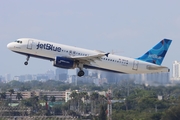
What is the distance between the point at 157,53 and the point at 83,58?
11.2m

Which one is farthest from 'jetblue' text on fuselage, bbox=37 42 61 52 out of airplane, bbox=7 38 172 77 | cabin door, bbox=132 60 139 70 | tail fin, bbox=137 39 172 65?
tail fin, bbox=137 39 172 65

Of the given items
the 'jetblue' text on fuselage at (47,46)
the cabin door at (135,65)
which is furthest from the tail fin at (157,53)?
the 'jetblue' text on fuselage at (47,46)

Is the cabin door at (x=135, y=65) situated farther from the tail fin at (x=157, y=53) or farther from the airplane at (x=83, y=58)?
the tail fin at (x=157, y=53)

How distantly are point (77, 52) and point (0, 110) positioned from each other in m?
65.1

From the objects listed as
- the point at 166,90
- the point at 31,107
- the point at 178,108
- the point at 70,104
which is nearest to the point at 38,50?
the point at 178,108

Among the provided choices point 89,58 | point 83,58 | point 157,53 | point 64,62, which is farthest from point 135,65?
point 64,62

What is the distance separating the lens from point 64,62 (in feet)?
236

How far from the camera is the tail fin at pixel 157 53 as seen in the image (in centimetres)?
7750

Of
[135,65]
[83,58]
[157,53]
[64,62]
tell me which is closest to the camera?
[64,62]

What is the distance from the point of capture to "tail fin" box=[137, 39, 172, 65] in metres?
77.5

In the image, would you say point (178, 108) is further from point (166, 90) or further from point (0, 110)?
point (166, 90)

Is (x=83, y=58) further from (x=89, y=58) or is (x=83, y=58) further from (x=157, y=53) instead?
(x=157, y=53)

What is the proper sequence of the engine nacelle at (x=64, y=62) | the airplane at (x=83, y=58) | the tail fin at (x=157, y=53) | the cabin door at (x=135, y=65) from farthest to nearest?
the tail fin at (x=157, y=53) < the cabin door at (x=135, y=65) < the airplane at (x=83, y=58) < the engine nacelle at (x=64, y=62)

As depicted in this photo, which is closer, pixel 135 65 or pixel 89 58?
pixel 89 58
